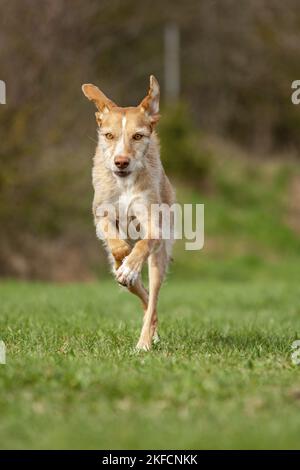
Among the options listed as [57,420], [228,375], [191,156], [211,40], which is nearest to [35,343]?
[228,375]

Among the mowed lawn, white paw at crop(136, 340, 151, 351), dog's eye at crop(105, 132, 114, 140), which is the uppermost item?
dog's eye at crop(105, 132, 114, 140)

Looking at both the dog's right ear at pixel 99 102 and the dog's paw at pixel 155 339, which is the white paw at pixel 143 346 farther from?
the dog's right ear at pixel 99 102

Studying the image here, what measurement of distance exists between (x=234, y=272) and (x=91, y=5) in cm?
826

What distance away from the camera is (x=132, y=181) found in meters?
7.87

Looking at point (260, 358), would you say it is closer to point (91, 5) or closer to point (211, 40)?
point (91, 5)

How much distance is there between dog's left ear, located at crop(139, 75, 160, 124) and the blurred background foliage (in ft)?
50.2

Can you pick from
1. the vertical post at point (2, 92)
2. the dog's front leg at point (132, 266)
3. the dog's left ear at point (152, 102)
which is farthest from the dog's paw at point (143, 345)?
the vertical post at point (2, 92)

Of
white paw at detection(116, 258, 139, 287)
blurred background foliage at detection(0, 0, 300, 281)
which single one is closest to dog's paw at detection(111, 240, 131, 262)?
white paw at detection(116, 258, 139, 287)

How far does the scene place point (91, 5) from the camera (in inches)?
1064

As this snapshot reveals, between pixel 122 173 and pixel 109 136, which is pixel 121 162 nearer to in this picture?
pixel 122 173

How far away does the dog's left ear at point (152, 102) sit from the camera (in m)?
7.95

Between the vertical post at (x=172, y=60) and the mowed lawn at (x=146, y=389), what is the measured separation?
3156 centimetres

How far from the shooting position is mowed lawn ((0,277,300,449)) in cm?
478

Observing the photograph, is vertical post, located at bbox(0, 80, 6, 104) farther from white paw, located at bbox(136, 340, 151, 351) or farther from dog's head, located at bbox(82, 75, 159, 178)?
white paw, located at bbox(136, 340, 151, 351)
